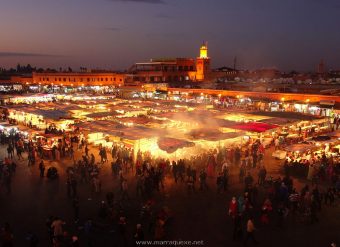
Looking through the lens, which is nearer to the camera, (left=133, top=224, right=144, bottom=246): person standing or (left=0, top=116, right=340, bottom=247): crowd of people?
(left=133, top=224, right=144, bottom=246): person standing

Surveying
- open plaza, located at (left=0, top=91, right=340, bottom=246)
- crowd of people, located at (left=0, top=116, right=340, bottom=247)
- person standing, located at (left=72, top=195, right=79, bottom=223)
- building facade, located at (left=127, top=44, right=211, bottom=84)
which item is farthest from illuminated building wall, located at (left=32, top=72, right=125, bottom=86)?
person standing, located at (left=72, top=195, right=79, bottom=223)

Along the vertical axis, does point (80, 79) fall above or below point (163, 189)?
above

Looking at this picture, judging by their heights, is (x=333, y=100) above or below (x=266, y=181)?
above

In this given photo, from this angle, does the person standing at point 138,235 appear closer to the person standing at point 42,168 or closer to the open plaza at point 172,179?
the open plaza at point 172,179

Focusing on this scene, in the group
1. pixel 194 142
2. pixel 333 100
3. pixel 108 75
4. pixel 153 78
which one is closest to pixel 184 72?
pixel 153 78

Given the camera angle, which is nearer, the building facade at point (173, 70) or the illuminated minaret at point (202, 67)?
the building facade at point (173, 70)

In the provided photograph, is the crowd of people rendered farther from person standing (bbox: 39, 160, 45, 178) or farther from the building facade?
the building facade

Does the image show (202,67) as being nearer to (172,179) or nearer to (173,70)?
(173,70)

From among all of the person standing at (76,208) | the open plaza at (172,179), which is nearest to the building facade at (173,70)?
the open plaza at (172,179)

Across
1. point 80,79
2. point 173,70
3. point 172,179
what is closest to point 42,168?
point 172,179

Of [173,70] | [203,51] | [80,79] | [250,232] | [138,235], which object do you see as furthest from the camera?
[203,51]

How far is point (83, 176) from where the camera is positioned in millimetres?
10859

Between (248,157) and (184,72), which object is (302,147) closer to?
(248,157)

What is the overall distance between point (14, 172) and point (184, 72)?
5329cm
